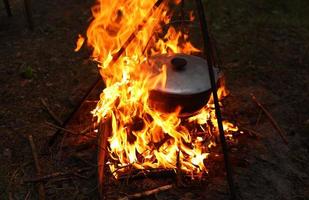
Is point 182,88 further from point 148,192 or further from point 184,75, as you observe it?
point 148,192

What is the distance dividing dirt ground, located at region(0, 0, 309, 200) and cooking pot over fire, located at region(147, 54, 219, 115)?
1.08 meters

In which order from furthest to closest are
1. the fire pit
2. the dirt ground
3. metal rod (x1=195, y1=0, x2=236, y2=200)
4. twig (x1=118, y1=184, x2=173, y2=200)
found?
1. the dirt ground
2. the fire pit
3. twig (x1=118, y1=184, x2=173, y2=200)
4. metal rod (x1=195, y1=0, x2=236, y2=200)

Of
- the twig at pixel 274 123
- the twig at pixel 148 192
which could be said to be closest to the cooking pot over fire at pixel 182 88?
the twig at pixel 148 192

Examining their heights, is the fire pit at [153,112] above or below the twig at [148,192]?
above

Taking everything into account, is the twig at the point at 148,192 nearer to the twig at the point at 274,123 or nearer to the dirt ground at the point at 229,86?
the dirt ground at the point at 229,86

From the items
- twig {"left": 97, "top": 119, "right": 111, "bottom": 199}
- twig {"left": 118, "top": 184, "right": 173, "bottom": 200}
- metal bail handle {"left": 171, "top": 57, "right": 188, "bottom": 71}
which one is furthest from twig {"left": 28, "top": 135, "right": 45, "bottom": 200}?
metal bail handle {"left": 171, "top": 57, "right": 188, "bottom": 71}

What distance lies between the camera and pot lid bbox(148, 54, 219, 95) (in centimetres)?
456

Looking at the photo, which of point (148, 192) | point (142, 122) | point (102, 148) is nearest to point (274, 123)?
point (142, 122)

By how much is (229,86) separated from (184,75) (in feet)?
7.61

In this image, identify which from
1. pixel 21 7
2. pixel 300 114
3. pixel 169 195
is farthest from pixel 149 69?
pixel 21 7

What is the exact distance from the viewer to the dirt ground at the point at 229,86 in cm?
482

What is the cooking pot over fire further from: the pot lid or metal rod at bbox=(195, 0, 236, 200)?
metal rod at bbox=(195, 0, 236, 200)

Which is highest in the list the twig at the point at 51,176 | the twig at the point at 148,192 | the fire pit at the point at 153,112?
the fire pit at the point at 153,112

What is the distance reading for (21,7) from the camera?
365 inches
